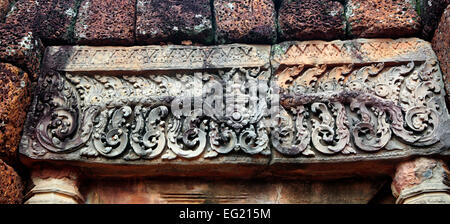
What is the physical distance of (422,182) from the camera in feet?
10.5

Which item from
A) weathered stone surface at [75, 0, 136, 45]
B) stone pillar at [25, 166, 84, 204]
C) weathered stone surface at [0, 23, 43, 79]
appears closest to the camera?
stone pillar at [25, 166, 84, 204]

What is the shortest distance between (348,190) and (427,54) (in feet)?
4.02

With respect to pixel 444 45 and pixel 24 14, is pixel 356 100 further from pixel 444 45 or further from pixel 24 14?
pixel 24 14

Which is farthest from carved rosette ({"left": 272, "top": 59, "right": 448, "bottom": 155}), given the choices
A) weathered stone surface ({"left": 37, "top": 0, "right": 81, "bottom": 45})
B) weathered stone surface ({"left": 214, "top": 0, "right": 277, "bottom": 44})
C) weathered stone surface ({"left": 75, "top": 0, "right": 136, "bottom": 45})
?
weathered stone surface ({"left": 37, "top": 0, "right": 81, "bottom": 45})

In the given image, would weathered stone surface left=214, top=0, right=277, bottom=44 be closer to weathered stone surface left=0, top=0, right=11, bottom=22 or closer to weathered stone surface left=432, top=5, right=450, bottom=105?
weathered stone surface left=432, top=5, right=450, bottom=105

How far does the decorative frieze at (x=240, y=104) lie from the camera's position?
11.0 ft

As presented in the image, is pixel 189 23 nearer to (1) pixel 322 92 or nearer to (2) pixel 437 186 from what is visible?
(1) pixel 322 92

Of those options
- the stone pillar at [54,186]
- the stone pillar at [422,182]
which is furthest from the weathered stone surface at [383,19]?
the stone pillar at [54,186]

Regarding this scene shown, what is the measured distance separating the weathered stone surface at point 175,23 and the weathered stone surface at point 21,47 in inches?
32.0

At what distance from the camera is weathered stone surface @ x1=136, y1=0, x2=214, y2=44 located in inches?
151

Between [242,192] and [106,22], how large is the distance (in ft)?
5.91

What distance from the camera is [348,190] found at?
11.7 ft

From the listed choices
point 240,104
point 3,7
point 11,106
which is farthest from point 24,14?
point 240,104

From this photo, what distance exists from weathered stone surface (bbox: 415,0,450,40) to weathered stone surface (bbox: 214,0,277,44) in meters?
1.19
